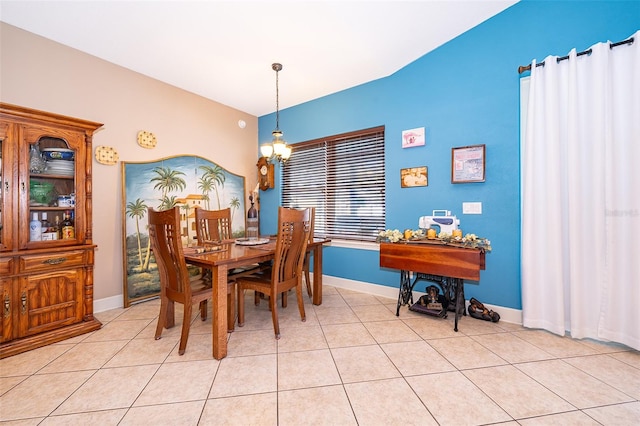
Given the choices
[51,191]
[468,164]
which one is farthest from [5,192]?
[468,164]

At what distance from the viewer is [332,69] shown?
300 centimetres

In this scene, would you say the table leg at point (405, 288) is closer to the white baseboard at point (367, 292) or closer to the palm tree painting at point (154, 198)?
the white baseboard at point (367, 292)

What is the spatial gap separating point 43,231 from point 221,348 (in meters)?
1.84

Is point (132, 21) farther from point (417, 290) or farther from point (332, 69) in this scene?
point (417, 290)

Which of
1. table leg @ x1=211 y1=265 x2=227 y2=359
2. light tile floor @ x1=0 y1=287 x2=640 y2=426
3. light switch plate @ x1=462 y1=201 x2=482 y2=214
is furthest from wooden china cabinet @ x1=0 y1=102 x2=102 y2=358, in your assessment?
light switch plate @ x1=462 y1=201 x2=482 y2=214

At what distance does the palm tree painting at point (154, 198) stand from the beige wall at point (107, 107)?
81 millimetres

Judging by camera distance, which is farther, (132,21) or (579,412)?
(132,21)

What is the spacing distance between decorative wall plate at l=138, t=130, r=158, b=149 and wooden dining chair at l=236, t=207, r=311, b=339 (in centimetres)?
207

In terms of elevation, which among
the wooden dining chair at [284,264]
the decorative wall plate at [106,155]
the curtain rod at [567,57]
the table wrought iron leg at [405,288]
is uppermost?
the curtain rod at [567,57]

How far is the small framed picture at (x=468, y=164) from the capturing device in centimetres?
248

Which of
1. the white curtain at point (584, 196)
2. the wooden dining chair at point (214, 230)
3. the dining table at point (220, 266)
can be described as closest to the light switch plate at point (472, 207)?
the white curtain at point (584, 196)

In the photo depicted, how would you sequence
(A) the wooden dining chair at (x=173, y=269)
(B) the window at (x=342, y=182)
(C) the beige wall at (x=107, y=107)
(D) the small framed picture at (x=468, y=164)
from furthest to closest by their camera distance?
(B) the window at (x=342, y=182), (D) the small framed picture at (x=468, y=164), (C) the beige wall at (x=107, y=107), (A) the wooden dining chair at (x=173, y=269)

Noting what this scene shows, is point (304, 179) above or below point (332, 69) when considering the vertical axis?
below

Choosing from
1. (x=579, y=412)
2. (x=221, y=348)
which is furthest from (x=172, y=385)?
(x=579, y=412)
